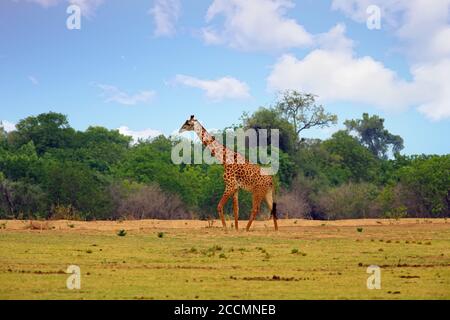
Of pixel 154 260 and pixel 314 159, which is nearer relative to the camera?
pixel 154 260

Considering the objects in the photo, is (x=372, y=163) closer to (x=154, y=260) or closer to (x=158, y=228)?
(x=158, y=228)

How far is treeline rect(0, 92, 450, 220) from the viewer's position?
1554 inches

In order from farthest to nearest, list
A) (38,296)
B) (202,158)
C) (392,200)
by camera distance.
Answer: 1. (202,158)
2. (392,200)
3. (38,296)

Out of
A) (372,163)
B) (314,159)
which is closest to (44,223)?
(314,159)

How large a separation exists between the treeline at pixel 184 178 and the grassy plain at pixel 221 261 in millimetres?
9824

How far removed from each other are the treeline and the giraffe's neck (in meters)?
8.01

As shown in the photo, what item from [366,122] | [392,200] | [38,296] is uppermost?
Answer: [366,122]

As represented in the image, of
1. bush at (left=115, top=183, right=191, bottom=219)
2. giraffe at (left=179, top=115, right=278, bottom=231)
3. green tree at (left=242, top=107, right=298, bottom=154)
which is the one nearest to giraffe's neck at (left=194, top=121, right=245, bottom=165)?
giraffe at (left=179, top=115, right=278, bottom=231)

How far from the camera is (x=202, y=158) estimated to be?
149ft

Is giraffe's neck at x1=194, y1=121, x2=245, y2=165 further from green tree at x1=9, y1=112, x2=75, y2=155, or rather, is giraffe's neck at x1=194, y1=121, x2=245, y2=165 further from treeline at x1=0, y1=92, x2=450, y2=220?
green tree at x1=9, y1=112, x2=75, y2=155

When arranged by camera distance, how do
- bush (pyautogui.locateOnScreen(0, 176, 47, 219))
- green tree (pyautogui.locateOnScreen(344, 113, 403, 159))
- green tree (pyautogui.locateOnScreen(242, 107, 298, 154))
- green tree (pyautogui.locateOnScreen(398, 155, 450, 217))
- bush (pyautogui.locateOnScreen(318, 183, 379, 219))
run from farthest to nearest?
green tree (pyautogui.locateOnScreen(344, 113, 403, 159)) → green tree (pyautogui.locateOnScreen(242, 107, 298, 154)) → bush (pyautogui.locateOnScreen(318, 183, 379, 219)) → green tree (pyautogui.locateOnScreen(398, 155, 450, 217)) → bush (pyautogui.locateOnScreen(0, 176, 47, 219))

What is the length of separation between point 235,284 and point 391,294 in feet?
8.04

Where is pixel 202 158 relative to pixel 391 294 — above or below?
above

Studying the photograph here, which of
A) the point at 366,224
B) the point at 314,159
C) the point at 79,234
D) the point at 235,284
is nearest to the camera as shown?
the point at 235,284
